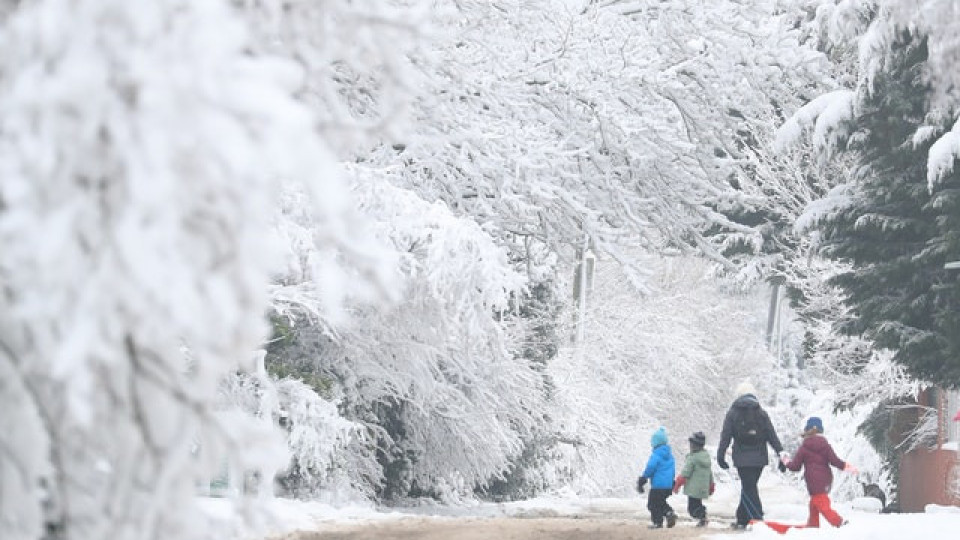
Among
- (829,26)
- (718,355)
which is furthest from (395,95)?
(718,355)

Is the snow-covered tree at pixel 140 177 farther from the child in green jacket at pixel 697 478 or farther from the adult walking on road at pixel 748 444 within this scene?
the child in green jacket at pixel 697 478

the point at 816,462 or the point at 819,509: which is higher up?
the point at 816,462

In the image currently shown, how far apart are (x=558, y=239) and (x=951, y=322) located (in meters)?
4.38

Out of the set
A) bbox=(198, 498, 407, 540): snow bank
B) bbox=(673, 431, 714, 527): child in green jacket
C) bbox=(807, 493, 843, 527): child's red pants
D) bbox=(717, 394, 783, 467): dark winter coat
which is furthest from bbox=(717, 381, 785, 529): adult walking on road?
bbox=(198, 498, 407, 540): snow bank

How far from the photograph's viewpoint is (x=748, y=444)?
47.1 ft

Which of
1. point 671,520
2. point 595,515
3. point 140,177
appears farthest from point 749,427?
point 140,177

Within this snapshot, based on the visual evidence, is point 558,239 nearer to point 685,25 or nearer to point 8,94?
point 685,25

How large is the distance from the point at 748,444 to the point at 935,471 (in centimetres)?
549

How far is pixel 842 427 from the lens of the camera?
1172 inches

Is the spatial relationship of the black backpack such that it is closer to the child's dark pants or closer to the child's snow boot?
the child's dark pants

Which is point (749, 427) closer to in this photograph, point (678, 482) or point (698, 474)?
point (698, 474)

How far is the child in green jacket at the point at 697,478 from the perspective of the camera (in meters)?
14.6

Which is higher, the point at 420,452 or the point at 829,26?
the point at 829,26

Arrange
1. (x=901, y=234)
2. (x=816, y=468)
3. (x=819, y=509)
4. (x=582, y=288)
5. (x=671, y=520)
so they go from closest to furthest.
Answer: (x=819, y=509)
(x=816, y=468)
(x=671, y=520)
(x=901, y=234)
(x=582, y=288)
